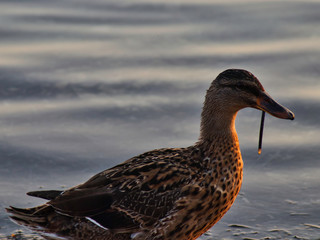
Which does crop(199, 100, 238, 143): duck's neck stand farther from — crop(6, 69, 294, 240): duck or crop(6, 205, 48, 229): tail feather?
crop(6, 205, 48, 229): tail feather

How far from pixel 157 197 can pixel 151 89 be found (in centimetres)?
369

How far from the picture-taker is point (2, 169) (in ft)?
27.9

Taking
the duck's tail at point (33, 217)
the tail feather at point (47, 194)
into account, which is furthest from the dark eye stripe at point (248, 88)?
the duck's tail at point (33, 217)

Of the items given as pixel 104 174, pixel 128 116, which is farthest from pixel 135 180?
pixel 128 116

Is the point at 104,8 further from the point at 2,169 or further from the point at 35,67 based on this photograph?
the point at 2,169

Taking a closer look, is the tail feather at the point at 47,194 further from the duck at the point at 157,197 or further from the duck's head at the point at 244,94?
the duck's head at the point at 244,94

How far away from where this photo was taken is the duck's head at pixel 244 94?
23.1 ft

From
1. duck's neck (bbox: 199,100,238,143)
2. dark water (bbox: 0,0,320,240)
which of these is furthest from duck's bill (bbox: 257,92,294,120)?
dark water (bbox: 0,0,320,240)

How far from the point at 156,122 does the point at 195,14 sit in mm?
3482

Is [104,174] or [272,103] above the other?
[272,103]

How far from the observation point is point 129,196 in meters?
6.80

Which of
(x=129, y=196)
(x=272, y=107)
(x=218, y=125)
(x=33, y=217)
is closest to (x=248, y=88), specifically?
(x=272, y=107)

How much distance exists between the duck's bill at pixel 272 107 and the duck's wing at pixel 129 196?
0.92 m

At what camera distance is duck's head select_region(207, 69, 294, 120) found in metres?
7.04
